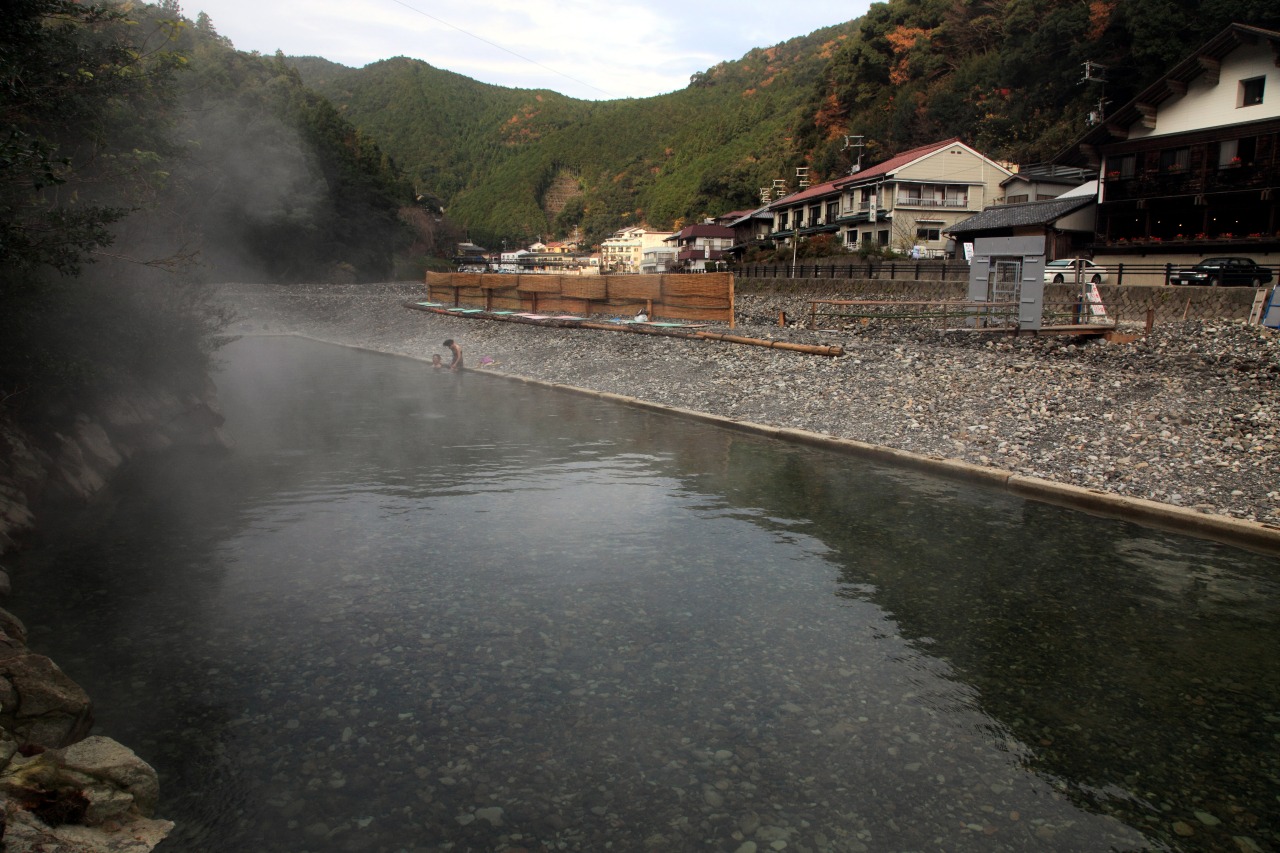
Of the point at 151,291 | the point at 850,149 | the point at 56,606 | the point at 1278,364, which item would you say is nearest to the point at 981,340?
the point at 1278,364

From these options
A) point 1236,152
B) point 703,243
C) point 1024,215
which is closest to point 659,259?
point 703,243

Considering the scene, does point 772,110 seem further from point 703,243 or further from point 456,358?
point 456,358

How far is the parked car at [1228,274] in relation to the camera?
22016 mm

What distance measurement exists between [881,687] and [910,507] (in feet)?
15.4

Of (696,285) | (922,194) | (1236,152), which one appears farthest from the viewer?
(922,194)

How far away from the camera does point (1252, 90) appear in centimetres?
2719

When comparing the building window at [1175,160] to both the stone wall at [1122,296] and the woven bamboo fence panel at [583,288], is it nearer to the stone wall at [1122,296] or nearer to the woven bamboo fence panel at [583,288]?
the stone wall at [1122,296]

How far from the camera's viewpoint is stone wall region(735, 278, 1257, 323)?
63.1ft

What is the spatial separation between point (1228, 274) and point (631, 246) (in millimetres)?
84237

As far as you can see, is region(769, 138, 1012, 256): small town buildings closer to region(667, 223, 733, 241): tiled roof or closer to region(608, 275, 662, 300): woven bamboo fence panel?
region(667, 223, 733, 241): tiled roof

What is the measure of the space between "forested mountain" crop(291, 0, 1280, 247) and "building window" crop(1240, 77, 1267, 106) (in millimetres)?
11741

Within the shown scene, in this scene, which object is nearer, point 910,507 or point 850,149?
point 910,507

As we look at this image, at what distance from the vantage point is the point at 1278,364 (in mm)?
14297

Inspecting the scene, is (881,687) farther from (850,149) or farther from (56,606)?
(850,149)
